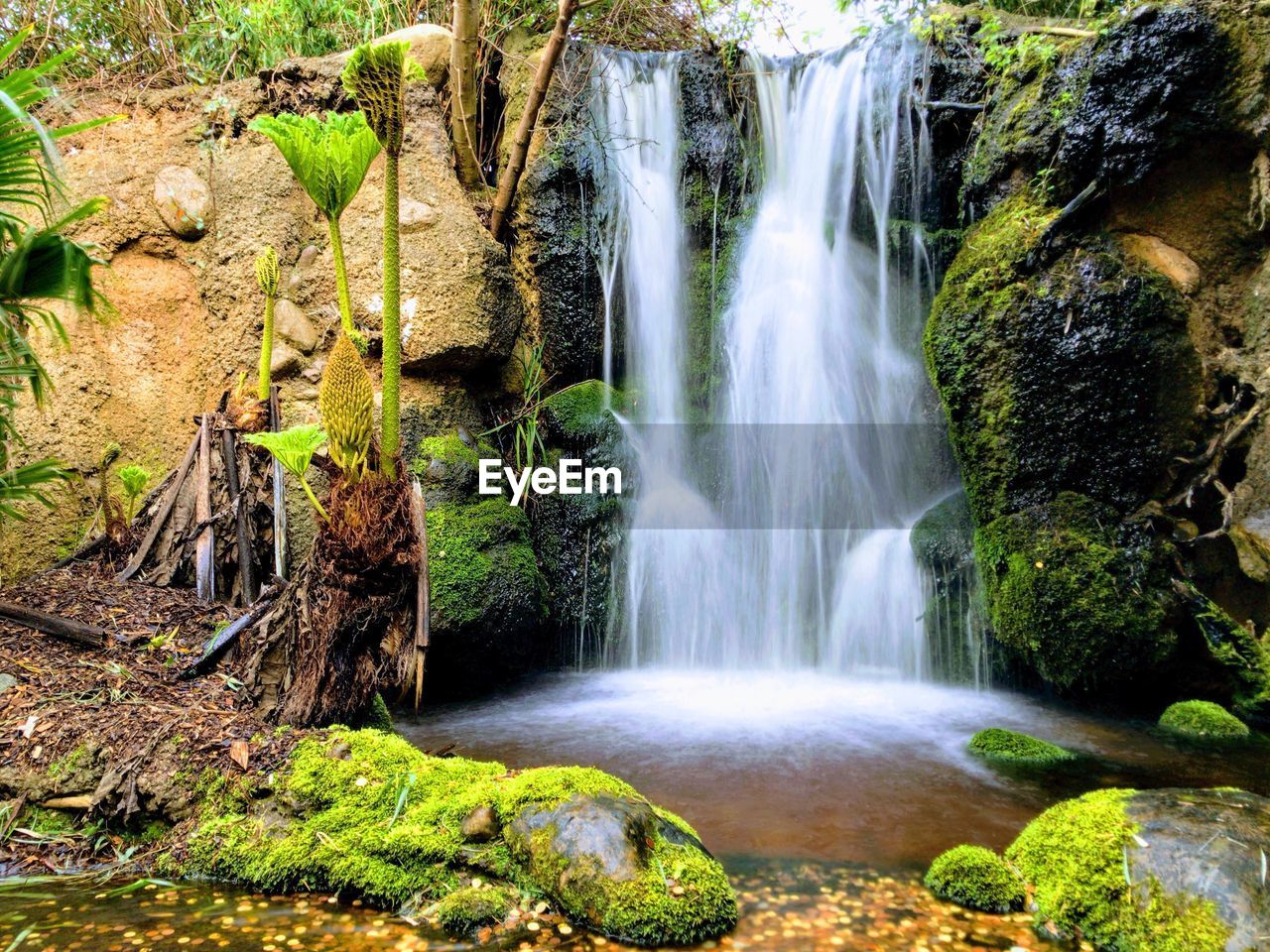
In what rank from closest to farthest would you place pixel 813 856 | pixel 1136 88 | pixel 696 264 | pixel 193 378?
pixel 813 856 < pixel 1136 88 < pixel 193 378 < pixel 696 264

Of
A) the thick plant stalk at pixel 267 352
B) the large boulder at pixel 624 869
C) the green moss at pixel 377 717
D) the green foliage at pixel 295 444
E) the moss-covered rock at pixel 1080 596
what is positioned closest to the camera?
the large boulder at pixel 624 869

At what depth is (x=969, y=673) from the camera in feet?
20.4

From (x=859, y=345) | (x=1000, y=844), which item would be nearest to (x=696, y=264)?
(x=859, y=345)

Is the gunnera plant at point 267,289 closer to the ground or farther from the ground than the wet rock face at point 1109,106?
closer to the ground

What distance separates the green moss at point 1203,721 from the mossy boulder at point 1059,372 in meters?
1.37

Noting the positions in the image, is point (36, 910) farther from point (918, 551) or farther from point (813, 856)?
point (918, 551)

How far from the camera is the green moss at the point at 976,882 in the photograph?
2770 millimetres

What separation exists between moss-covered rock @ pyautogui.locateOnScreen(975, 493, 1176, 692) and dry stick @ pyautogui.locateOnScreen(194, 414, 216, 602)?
518cm

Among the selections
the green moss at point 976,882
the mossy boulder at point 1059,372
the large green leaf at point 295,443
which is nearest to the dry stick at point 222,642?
the large green leaf at point 295,443

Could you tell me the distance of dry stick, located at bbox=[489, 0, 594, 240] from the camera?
20.2 feet

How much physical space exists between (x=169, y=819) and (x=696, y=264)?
6.54m

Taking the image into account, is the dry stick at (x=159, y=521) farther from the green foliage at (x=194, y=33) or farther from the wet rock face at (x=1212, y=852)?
the wet rock face at (x=1212, y=852)

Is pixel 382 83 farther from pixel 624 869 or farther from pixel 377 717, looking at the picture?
pixel 624 869

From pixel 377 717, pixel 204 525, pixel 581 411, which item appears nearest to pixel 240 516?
pixel 204 525
